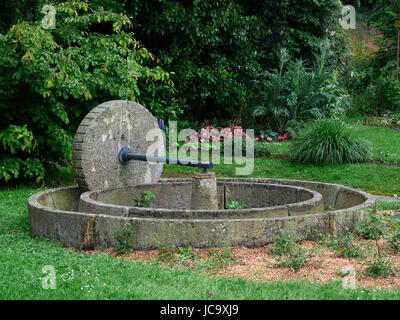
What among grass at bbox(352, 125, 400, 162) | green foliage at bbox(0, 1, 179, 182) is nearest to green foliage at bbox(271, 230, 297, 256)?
green foliage at bbox(0, 1, 179, 182)

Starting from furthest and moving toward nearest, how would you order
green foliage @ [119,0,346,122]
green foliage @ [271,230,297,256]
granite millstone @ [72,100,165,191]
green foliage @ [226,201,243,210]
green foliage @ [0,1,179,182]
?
green foliage @ [119,0,346,122]
green foliage @ [0,1,179,182]
green foliage @ [226,201,243,210]
granite millstone @ [72,100,165,191]
green foliage @ [271,230,297,256]

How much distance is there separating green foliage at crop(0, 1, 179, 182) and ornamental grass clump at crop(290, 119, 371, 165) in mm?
3443

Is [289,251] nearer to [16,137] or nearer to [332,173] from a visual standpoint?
[16,137]

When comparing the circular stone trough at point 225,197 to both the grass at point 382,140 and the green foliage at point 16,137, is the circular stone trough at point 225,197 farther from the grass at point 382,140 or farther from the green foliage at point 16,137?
the grass at point 382,140

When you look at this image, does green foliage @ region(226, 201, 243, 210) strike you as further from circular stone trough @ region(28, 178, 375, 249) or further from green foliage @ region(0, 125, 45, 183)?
green foliage @ region(0, 125, 45, 183)

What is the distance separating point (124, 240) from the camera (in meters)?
4.96

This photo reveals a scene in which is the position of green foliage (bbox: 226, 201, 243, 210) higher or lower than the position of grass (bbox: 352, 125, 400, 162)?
lower

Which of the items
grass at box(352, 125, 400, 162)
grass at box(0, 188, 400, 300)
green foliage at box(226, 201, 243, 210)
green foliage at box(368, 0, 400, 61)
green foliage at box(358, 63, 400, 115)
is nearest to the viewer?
grass at box(0, 188, 400, 300)

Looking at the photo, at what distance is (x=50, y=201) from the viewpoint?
6594 millimetres

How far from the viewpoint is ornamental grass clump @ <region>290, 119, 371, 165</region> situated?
10336 mm

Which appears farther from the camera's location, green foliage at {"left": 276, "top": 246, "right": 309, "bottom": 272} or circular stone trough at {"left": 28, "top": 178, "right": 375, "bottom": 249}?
circular stone trough at {"left": 28, "top": 178, "right": 375, "bottom": 249}

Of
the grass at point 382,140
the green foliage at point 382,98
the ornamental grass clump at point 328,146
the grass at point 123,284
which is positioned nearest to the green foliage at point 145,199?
the grass at point 123,284

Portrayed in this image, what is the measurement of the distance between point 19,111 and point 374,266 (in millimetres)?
6330

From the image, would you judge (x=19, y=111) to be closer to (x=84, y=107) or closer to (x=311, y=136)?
(x=84, y=107)
